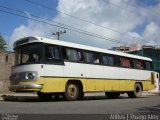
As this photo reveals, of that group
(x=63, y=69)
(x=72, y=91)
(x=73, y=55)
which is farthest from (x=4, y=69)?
(x=63, y=69)

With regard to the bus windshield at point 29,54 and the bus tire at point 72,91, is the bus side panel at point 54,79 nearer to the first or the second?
the bus tire at point 72,91

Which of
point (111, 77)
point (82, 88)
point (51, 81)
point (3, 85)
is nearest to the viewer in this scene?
point (51, 81)

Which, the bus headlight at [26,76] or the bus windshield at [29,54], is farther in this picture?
the bus windshield at [29,54]

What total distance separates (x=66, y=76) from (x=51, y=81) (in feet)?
3.84

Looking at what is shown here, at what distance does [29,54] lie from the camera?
1883cm

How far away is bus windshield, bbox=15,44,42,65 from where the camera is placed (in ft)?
60.3

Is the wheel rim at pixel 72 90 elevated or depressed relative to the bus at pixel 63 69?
depressed

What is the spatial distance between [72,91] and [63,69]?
148cm

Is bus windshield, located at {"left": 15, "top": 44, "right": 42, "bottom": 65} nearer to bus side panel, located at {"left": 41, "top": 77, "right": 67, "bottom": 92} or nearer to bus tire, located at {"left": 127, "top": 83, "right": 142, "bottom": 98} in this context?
bus side panel, located at {"left": 41, "top": 77, "right": 67, "bottom": 92}

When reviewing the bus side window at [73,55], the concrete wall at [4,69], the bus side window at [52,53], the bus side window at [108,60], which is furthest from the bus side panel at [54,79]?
the concrete wall at [4,69]

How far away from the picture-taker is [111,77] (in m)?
23.4

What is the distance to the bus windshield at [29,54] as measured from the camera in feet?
60.3

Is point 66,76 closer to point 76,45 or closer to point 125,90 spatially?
point 76,45

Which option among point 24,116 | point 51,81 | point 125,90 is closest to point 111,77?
point 125,90
